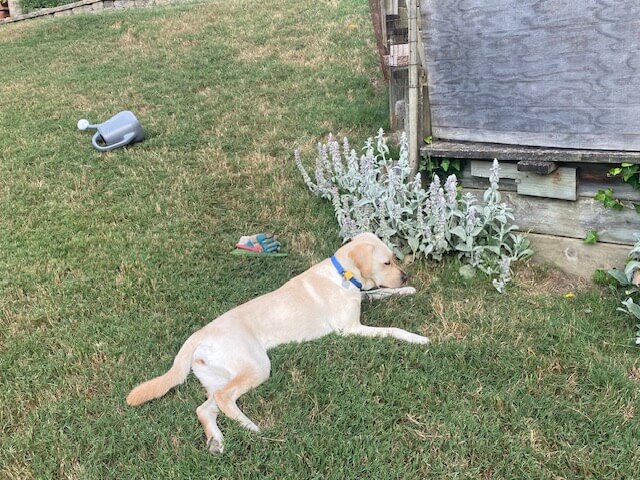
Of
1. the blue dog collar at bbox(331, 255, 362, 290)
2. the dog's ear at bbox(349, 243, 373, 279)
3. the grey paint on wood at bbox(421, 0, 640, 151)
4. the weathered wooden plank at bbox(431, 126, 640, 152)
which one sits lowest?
the blue dog collar at bbox(331, 255, 362, 290)

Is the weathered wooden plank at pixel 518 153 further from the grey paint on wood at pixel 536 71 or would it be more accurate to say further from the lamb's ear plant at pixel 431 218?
the lamb's ear plant at pixel 431 218

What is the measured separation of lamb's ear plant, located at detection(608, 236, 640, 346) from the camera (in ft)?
12.1

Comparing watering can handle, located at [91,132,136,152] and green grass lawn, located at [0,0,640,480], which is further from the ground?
watering can handle, located at [91,132,136,152]

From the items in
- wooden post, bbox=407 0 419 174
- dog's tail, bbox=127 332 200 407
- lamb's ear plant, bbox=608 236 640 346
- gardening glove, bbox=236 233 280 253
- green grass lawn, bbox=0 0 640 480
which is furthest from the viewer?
gardening glove, bbox=236 233 280 253

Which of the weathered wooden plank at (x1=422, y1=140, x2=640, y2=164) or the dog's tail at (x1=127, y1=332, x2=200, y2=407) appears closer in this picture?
the dog's tail at (x1=127, y1=332, x2=200, y2=407)

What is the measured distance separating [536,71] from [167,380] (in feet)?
11.1

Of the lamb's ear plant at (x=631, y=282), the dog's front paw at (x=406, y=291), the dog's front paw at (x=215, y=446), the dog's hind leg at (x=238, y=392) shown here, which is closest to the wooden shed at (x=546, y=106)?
the lamb's ear plant at (x=631, y=282)

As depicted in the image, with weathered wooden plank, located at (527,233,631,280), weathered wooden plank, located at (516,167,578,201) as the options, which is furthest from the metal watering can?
weathered wooden plank, located at (527,233,631,280)

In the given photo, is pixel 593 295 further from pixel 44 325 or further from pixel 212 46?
pixel 212 46

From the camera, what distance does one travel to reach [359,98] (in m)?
7.86

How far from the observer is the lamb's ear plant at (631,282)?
368 cm

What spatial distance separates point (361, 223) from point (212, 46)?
7032 millimetres

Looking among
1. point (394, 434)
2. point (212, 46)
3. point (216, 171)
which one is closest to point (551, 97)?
point (394, 434)

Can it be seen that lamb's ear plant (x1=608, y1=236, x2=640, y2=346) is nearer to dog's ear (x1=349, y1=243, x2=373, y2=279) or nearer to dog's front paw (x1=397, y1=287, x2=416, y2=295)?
dog's front paw (x1=397, y1=287, x2=416, y2=295)
